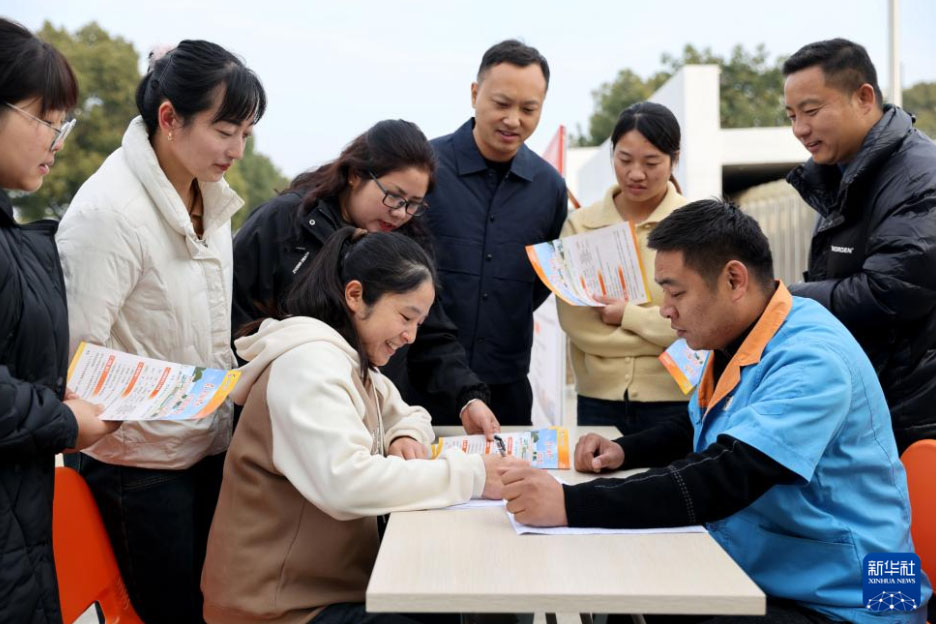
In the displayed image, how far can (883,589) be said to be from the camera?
1.78m

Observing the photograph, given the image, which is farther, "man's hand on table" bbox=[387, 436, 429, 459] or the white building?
the white building

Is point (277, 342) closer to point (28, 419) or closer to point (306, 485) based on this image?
point (306, 485)

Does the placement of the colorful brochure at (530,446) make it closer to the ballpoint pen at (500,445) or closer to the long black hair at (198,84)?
the ballpoint pen at (500,445)

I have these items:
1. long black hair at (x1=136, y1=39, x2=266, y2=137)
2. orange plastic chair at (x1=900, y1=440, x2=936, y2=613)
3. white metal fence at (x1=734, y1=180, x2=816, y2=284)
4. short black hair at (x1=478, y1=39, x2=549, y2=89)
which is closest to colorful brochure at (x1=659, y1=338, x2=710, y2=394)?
orange plastic chair at (x1=900, y1=440, x2=936, y2=613)

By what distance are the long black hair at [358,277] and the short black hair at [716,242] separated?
575mm

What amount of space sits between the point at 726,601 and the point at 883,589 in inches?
22.3

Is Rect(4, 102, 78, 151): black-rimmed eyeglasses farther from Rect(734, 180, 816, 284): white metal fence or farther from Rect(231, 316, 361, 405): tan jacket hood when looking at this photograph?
Rect(734, 180, 816, 284): white metal fence

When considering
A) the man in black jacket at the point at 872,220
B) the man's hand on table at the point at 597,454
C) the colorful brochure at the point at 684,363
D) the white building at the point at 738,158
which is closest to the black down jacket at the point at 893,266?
the man in black jacket at the point at 872,220

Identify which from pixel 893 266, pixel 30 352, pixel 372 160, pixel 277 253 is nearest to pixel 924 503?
pixel 893 266

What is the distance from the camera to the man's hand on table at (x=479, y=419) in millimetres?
2600

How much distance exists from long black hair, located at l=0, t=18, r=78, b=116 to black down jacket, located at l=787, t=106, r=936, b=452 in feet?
6.58

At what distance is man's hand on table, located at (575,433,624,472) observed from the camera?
228 cm

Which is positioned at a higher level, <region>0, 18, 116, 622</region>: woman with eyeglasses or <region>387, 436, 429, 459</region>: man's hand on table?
<region>0, 18, 116, 622</region>: woman with eyeglasses

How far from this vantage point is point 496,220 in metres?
3.33
